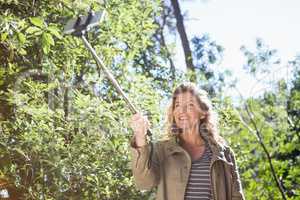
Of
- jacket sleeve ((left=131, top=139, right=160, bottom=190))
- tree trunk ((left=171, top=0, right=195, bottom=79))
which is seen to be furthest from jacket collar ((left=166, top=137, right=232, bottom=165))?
tree trunk ((left=171, top=0, right=195, bottom=79))

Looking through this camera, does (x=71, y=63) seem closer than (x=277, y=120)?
Yes

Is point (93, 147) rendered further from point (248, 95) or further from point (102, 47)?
point (248, 95)

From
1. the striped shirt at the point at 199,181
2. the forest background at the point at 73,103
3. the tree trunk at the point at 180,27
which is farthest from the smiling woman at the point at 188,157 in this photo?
the tree trunk at the point at 180,27

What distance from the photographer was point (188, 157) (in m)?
2.02

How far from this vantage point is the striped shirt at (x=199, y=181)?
1.95m

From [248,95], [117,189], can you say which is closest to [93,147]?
→ [117,189]

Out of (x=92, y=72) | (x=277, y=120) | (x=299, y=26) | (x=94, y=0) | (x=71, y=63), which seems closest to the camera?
(x=94, y=0)

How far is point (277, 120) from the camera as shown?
8.71 m

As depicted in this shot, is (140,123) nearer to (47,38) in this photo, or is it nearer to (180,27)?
(47,38)

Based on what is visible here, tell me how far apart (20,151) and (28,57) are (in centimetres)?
88

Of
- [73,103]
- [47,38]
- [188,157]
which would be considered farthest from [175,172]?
[73,103]

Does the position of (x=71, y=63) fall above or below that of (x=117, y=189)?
above

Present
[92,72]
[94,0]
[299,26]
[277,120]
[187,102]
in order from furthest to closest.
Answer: [299,26], [277,120], [92,72], [94,0], [187,102]

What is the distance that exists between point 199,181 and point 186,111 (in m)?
0.34
